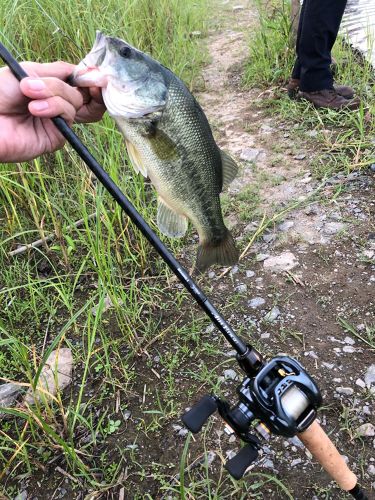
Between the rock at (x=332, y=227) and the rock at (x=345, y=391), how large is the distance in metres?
1.06

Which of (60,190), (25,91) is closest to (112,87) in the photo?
(25,91)

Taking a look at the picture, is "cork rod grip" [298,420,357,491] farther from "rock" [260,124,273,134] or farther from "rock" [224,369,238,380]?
"rock" [260,124,273,134]

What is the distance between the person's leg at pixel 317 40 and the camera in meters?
3.58

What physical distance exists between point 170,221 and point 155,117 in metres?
0.38

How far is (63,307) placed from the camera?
262cm

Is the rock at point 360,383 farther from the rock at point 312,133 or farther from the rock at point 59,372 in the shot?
the rock at point 312,133

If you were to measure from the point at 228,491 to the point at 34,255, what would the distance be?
5.70 feet

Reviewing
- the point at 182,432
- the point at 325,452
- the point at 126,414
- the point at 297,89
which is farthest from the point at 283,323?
the point at 297,89

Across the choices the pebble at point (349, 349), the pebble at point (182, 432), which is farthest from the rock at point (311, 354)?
the pebble at point (182, 432)

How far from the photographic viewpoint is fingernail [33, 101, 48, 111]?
1347 millimetres

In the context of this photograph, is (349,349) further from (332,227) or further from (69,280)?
(69,280)

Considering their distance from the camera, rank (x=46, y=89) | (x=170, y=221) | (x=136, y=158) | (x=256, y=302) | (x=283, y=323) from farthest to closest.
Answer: (x=256, y=302) < (x=283, y=323) < (x=170, y=221) < (x=136, y=158) < (x=46, y=89)

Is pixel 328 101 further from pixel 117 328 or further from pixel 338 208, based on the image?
pixel 117 328

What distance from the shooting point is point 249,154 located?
3.68 metres
